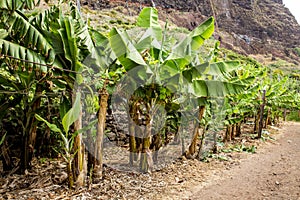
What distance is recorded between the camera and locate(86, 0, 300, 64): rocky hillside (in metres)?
53.7

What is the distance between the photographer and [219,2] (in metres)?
69.2

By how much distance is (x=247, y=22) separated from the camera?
218 feet

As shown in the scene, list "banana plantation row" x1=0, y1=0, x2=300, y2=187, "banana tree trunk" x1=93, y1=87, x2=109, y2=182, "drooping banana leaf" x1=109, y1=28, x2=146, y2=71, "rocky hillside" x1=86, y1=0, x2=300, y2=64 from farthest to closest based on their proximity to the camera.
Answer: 1. "rocky hillside" x1=86, y1=0, x2=300, y2=64
2. "banana tree trunk" x1=93, y1=87, x2=109, y2=182
3. "drooping banana leaf" x1=109, y1=28, x2=146, y2=71
4. "banana plantation row" x1=0, y1=0, x2=300, y2=187

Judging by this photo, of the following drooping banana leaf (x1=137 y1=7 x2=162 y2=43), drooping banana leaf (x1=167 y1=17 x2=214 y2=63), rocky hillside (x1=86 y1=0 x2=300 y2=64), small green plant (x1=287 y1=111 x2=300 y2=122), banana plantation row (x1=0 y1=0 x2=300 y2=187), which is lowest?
small green plant (x1=287 y1=111 x2=300 y2=122)

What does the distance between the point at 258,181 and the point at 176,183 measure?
178 cm

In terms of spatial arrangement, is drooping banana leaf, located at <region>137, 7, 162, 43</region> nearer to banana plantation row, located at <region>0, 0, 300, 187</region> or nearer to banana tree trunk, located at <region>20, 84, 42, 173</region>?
banana plantation row, located at <region>0, 0, 300, 187</region>

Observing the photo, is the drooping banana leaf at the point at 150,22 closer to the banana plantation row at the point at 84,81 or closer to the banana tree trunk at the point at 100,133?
the banana plantation row at the point at 84,81

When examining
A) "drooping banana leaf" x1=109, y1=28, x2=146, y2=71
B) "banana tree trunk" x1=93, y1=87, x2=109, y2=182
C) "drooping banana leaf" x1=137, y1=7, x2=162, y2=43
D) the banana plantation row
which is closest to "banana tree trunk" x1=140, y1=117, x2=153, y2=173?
the banana plantation row

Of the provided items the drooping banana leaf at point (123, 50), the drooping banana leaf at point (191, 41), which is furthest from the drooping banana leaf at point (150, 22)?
the drooping banana leaf at point (123, 50)

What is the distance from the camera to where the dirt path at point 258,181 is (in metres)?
4.63

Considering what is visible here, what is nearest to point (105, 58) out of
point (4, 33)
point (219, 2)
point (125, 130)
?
point (4, 33)

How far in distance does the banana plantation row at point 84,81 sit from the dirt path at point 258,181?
150 centimetres

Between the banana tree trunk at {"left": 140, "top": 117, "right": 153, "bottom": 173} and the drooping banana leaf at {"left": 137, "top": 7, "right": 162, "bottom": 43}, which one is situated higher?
the drooping banana leaf at {"left": 137, "top": 7, "right": 162, "bottom": 43}

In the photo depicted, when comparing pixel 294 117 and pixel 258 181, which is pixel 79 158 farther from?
pixel 294 117
